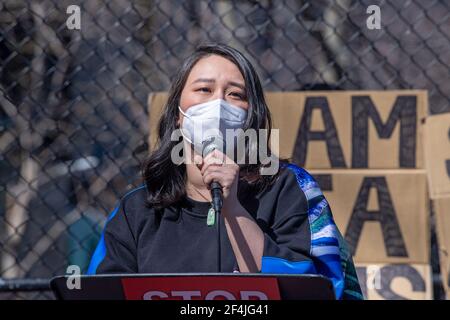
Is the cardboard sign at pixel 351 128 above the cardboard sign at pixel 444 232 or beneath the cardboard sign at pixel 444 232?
above

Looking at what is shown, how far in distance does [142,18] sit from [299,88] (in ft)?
2.96

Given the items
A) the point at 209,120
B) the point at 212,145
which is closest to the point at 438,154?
the point at 209,120

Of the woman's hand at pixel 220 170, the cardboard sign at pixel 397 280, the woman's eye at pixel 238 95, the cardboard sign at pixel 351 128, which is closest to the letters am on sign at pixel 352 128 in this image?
the cardboard sign at pixel 351 128

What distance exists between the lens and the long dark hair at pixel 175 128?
8.32 feet

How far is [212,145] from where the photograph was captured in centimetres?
224

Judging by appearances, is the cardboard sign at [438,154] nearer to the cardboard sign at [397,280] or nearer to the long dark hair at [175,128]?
the cardboard sign at [397,280]

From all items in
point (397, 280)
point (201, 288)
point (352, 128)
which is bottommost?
point (397, 280)

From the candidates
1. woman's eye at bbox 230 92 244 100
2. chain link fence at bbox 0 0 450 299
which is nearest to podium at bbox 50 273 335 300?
woman's eye at bbox 230 92 244 100

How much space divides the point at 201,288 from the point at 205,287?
11mm

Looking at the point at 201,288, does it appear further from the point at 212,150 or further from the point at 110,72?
the point at 110,72

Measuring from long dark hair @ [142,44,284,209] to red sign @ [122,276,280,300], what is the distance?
29.7 inches

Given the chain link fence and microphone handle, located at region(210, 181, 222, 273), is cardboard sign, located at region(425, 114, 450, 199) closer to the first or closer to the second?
the chain link fence

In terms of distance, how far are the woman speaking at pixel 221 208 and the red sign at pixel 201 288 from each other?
40cm
